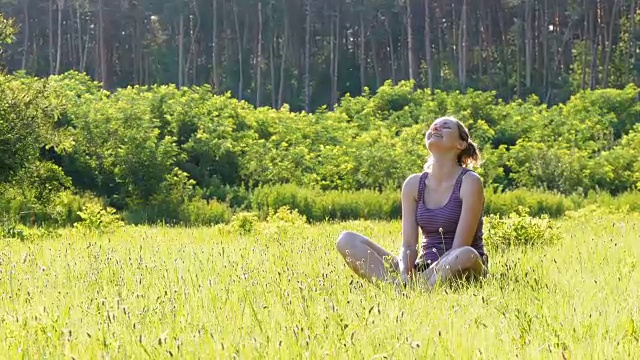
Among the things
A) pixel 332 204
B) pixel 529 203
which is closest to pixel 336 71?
pixel 332 204

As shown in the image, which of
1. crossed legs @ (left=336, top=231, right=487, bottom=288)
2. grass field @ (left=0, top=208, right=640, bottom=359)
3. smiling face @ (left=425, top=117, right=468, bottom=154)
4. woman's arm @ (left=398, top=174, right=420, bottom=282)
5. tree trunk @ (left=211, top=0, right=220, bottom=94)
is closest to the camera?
grass field @ (left=0, top=208, right=640, bottom=359)

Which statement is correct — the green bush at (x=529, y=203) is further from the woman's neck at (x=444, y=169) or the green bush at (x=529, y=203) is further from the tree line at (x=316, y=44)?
the tree line at (x=316, y=44)

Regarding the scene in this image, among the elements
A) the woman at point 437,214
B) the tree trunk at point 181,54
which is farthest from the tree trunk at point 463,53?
the woman at point 437,214

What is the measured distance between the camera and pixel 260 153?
25.0 m

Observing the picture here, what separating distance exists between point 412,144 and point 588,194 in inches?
245

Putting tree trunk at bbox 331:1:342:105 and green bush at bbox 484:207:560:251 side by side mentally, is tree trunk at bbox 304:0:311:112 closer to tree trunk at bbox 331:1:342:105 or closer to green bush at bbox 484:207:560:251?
tree trunk at bbox 331:1:342:105

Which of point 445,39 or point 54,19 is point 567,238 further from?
point 54,19

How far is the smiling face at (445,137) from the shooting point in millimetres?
6176

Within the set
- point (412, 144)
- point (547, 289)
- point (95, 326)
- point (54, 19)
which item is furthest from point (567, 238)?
point (54, 19)

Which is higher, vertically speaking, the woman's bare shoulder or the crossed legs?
the woman's bare shoulder

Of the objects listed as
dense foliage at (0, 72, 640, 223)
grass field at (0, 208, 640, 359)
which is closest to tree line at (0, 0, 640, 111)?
dense foliage at (0, 72, 640, 223)

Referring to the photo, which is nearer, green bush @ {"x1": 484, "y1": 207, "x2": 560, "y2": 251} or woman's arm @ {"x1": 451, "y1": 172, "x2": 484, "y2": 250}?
woman's arm @ {"x1": 451, "y1": 172, "x2": 484, "y2": 250}

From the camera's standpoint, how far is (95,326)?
13.4 feet

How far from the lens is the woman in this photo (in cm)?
600
